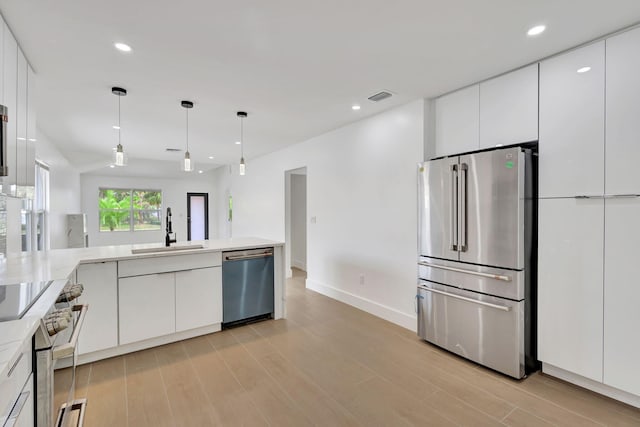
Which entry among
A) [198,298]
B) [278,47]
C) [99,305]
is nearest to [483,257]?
[278,47]

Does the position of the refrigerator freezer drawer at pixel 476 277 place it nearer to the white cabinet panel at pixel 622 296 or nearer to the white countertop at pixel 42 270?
the white cabinet panel at pixel 622 296

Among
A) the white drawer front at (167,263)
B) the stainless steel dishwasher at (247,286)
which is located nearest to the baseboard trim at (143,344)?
the stainless steel dishwasher at (247,286)

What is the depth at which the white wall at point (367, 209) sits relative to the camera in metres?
3.40

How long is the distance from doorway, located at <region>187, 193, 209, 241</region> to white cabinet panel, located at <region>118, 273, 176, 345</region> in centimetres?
751

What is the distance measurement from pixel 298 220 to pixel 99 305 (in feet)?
14.8

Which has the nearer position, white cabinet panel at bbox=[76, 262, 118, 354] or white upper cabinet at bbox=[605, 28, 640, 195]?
white upper cabinet at bbox=[605, 28, 640, 195]

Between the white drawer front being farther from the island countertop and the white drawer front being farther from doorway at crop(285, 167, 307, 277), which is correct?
doorway at crop(285, 167, 307, 277)

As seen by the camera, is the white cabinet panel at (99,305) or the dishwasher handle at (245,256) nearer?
the white cabinet panel at (99,305)

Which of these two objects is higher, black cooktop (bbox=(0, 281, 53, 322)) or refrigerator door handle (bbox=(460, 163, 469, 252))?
refrigerator door handle (bbox=(460, 163, 469, 252))

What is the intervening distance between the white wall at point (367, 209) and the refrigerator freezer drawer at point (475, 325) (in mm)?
400

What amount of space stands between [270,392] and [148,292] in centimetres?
153

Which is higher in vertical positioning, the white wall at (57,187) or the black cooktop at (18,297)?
the white wall at (57,187)

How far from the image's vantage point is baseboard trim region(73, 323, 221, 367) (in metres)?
2.62

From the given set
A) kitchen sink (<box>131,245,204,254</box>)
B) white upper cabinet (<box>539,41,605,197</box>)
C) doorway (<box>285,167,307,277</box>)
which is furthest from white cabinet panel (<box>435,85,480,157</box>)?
doorway (<box>285,167,307,277</box>)
